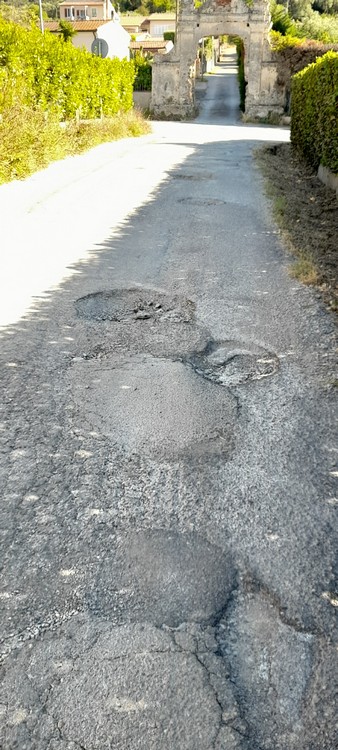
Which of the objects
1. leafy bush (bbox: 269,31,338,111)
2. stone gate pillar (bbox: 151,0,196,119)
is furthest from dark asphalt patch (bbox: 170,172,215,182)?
stone gate pillar (bbox: 151,0,196,119)

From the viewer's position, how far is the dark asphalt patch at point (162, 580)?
2467 millimetres

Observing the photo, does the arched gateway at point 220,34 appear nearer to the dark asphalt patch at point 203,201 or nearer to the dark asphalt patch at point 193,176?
the dark asphalt patch at point 193,176

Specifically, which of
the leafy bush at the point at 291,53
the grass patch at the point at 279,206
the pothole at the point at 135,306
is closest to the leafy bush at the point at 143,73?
the leafy bush at the point at 291,53

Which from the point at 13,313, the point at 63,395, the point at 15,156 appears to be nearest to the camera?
the point at 63,395

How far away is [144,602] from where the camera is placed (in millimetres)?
2510

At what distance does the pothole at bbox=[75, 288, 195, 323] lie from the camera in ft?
18.2

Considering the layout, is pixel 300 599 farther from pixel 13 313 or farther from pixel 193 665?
pixel 13 313

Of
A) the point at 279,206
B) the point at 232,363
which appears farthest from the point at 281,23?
the point at 232,363

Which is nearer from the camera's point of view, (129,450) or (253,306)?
(129,450)

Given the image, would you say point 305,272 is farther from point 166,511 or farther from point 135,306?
point 166,511

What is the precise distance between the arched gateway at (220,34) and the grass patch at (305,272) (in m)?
→ 34.7

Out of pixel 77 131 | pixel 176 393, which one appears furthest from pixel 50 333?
pixel 77 131

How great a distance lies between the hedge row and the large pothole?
10412 millimetres

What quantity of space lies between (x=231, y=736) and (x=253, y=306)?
14.4ft
